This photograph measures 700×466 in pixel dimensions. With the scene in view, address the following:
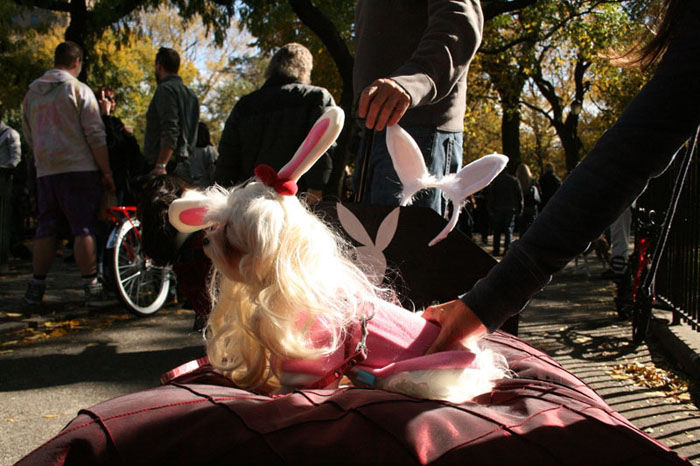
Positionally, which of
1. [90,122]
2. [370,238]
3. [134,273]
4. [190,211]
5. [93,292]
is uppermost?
[90,122]

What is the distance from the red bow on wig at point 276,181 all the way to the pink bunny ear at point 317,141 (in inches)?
0.9

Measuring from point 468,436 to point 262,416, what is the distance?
1.58 feet

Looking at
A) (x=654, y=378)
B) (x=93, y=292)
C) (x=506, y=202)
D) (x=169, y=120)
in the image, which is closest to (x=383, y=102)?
(x=654, y=378)

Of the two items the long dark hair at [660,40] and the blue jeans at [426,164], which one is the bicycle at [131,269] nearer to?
the blue jeans at [426,164]

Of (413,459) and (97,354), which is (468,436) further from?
(97,354)

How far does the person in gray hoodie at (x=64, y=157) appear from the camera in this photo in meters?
5.23

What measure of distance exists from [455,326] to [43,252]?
4.43 m

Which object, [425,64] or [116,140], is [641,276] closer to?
[425,64]

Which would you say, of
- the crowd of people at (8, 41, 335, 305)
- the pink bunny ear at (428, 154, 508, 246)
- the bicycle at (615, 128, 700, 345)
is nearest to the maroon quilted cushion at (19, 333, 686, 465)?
the pink bunny ear at (428, 154, 508, 246)

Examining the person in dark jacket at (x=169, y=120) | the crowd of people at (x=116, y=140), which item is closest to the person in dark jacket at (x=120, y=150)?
the crowd of people at (x=116, y=140)

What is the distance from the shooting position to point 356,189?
268 centimetres

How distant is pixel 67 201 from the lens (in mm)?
5273

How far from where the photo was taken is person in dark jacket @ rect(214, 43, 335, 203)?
174 inches

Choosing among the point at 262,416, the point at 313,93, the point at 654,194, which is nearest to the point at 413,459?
the point at 262,416
